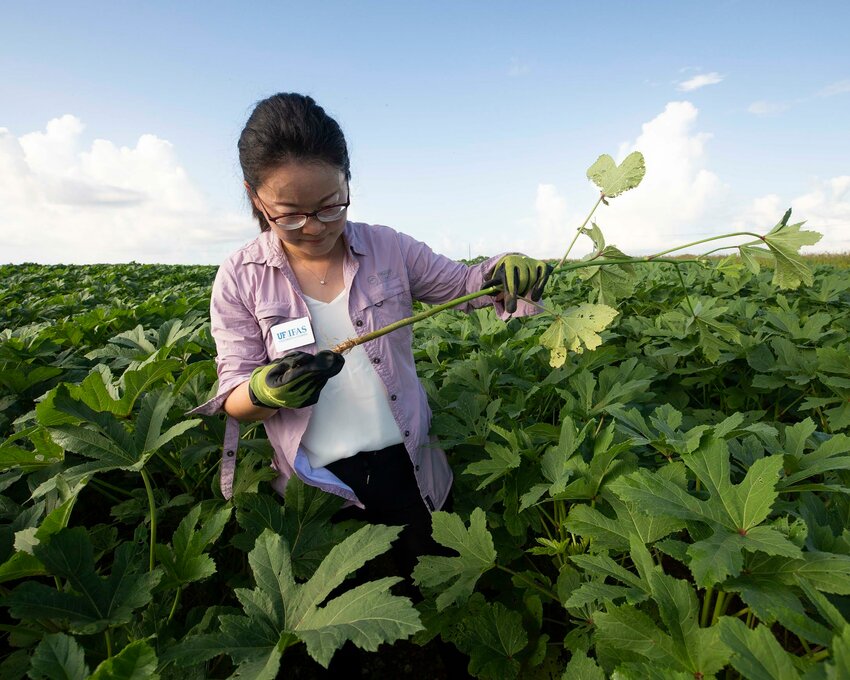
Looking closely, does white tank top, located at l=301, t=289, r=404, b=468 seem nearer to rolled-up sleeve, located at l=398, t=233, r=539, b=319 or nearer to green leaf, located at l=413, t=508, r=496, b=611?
rolled-up sleeve, located at l=398, t=233, r=539, b=319

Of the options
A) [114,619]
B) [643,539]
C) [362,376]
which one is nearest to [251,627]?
[114,619]

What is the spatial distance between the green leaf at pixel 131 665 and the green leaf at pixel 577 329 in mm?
1276

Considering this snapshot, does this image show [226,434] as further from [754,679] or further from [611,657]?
[754,679]

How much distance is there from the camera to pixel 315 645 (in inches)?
37.9

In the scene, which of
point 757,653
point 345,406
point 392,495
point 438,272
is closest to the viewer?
point 757,653

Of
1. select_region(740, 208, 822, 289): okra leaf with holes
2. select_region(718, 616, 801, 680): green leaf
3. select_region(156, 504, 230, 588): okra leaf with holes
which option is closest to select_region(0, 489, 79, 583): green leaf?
select_region(156, 504, 230, 588): okra leaf with holes

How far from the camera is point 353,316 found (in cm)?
196

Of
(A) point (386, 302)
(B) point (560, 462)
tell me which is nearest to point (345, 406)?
(A) point (386, 302)

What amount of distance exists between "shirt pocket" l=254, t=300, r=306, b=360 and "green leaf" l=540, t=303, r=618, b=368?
895 millimetres

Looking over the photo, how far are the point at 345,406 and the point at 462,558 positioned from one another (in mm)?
704

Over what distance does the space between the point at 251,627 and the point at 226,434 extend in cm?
83

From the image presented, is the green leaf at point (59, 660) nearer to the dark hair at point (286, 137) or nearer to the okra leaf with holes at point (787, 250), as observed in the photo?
the dark hair at point (286, 137)

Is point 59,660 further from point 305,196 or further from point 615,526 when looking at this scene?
point 305,196

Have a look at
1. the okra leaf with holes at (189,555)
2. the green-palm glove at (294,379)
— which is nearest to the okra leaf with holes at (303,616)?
the okra leaf with holes at (189,555)
